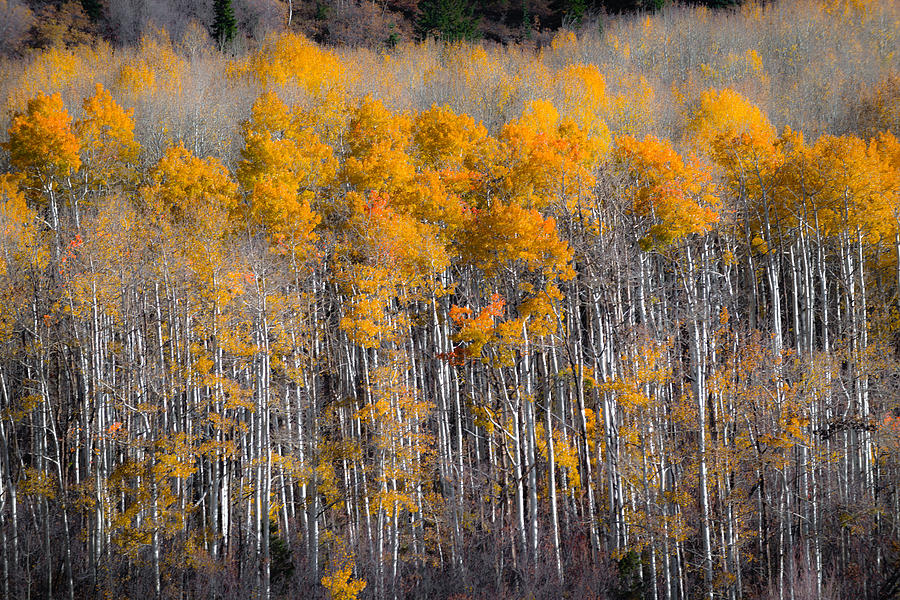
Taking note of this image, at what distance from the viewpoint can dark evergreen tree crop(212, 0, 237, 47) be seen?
55.7m

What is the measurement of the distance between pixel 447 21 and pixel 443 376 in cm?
4403

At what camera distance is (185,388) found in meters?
21.5

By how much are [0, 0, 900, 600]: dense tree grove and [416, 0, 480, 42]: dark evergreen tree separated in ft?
114

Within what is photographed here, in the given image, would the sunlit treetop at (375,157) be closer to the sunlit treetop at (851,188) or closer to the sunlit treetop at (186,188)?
the sunlit treetop at (186,188)

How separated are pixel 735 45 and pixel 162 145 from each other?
113 ft

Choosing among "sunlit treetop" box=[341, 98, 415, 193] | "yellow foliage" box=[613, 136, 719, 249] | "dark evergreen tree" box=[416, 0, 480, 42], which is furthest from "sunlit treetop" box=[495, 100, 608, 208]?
Result: "dark evergreen tree" box=[416, 0, 480, 42]

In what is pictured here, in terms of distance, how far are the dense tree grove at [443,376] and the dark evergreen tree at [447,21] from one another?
Result: 34636 mm

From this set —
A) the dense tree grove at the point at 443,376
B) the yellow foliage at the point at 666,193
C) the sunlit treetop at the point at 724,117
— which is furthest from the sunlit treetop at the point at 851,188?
the sunlit treetop at the point at 724,117

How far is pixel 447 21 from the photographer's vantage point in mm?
60750

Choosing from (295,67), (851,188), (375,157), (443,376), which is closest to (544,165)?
(375,157)

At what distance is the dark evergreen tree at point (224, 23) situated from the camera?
5569 cm

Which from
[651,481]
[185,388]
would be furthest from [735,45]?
[185,388]

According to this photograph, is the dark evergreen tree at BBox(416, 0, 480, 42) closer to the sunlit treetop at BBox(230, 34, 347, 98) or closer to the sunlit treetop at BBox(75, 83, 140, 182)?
the sunlit treetop at BBox(230, 34, 347, 98)

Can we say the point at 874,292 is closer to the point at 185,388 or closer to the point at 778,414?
the point at 778,414
